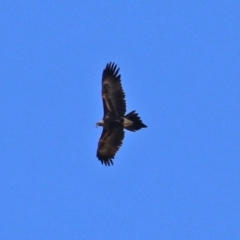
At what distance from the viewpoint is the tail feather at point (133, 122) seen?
119ft

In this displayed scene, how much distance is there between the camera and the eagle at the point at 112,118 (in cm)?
3656

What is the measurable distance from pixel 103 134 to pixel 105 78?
2.26m

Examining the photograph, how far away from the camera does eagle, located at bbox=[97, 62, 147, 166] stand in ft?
120

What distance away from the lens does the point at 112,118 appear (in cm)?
3706

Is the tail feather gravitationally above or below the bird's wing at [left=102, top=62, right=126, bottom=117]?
below

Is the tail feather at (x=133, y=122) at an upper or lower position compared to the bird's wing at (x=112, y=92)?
lower

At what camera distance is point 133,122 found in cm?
3634

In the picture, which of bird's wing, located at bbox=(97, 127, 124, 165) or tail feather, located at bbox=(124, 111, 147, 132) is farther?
bird's wing, located at bbox=(97, 127, 124, 165)

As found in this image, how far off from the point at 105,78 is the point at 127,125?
2.30m

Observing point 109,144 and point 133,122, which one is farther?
point 109,144

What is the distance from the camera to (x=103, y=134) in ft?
124

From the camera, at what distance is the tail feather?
119ft

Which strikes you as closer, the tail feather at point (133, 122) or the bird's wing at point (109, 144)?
the tail feather at point (133, 122)

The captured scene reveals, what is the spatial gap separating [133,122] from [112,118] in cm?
110
